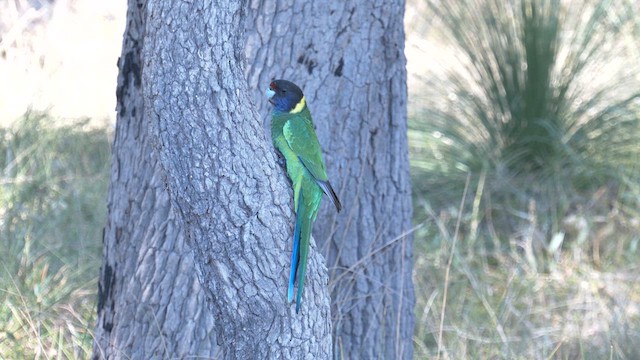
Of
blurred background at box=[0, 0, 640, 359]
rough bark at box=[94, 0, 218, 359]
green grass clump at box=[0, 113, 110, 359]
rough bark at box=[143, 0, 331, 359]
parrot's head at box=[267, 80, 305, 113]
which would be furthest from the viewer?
blurred background at box=[0, 0, 640, 359]

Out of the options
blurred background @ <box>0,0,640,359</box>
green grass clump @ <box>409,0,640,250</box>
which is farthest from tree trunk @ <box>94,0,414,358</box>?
green grass clump @ <box>409,0,640,250</box>

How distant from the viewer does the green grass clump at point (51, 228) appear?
3057mm

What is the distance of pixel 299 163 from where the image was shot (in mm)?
2225

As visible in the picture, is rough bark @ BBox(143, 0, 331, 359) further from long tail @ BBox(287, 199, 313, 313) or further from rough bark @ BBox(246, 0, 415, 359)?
rough bark @ BBox(246, 0, 415, 359)

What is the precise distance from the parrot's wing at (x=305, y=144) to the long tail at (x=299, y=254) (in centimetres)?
17

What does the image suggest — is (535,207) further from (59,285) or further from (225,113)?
(225,113)

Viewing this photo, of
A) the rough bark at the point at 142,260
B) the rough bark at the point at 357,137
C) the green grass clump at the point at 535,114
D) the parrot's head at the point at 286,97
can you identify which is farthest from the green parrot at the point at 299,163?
the green grass clump at the point at 535,114

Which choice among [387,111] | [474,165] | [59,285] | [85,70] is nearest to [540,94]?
[474,165]

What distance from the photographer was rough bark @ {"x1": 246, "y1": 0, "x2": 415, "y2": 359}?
2.68m

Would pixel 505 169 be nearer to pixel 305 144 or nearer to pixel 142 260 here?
pixel 142 260

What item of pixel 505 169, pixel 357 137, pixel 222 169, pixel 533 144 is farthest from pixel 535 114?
pixel 222 169

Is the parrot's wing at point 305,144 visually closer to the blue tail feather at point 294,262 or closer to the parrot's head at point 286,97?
the parrot's head at point 286,97

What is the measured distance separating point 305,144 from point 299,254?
33 cm

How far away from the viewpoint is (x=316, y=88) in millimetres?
2719
